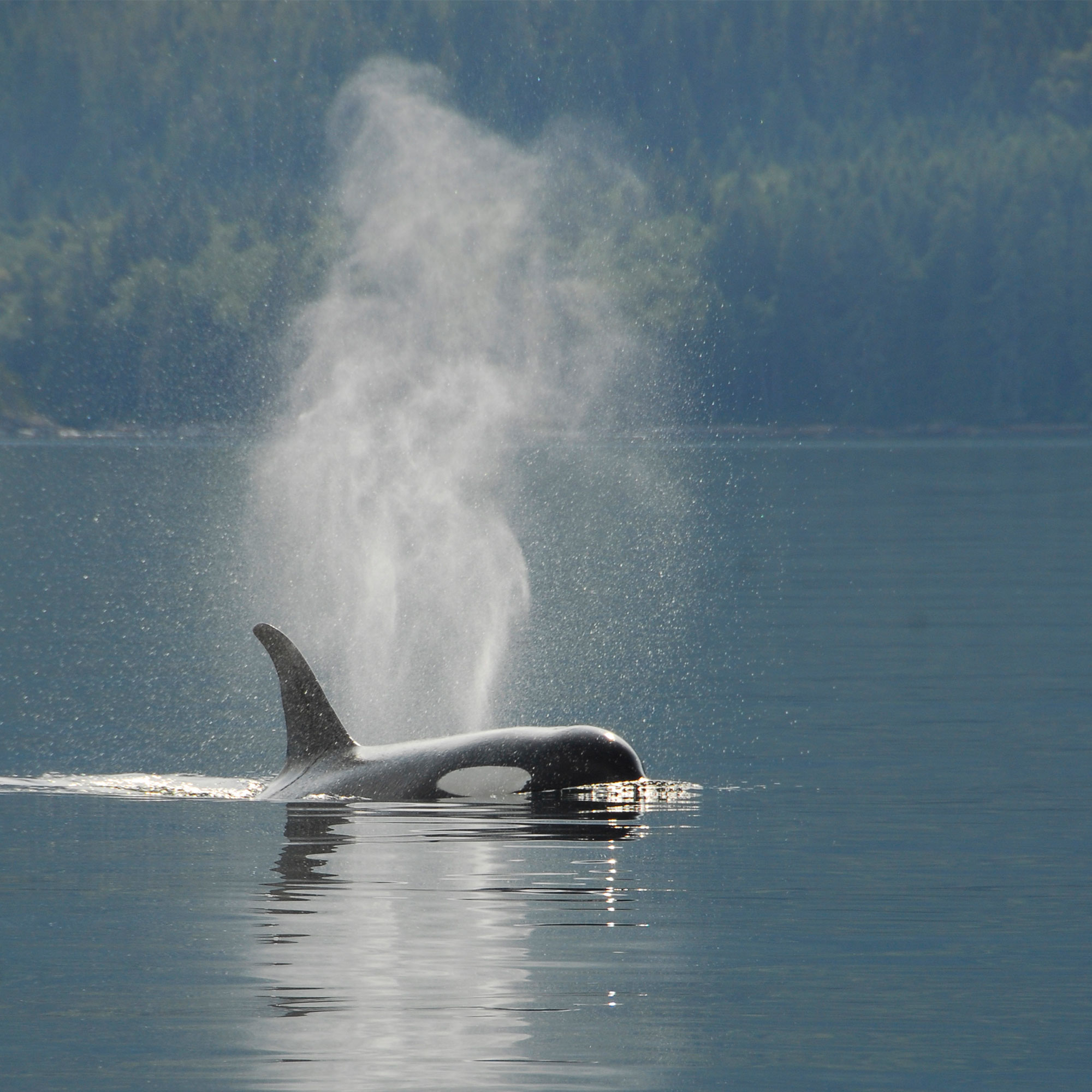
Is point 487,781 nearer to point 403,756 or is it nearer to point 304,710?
point 403,756

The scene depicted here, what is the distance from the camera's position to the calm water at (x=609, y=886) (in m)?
10.8

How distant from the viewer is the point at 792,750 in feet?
72.3

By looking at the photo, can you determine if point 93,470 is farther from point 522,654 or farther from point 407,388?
point 522,654

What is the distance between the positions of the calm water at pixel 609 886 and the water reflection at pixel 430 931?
0.03m

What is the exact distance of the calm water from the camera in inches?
426

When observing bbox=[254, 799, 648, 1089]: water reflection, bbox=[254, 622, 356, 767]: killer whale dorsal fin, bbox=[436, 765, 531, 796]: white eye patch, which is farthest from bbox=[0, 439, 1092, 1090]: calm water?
bbox=[254, 622, 356, 767]: killer whale dorsal fin

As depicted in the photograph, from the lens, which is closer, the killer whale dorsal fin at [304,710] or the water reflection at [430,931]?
the water reflection at [430,931]

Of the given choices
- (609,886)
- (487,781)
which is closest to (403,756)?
(487,781)

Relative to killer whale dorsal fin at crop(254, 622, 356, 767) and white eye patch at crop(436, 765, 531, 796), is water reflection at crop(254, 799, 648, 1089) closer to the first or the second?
white eye patch at crop(436, 765, 531, 796)

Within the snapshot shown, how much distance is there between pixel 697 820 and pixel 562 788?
1167 mm

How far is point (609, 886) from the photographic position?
14.6m

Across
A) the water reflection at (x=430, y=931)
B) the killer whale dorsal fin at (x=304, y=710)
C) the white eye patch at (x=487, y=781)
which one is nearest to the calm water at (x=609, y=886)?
the water reflection at (x=430, y=931)

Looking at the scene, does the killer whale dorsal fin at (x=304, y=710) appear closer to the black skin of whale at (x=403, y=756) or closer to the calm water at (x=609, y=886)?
the black skin of whale at (x=403, y=756)

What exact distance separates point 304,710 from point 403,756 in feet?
3.48
